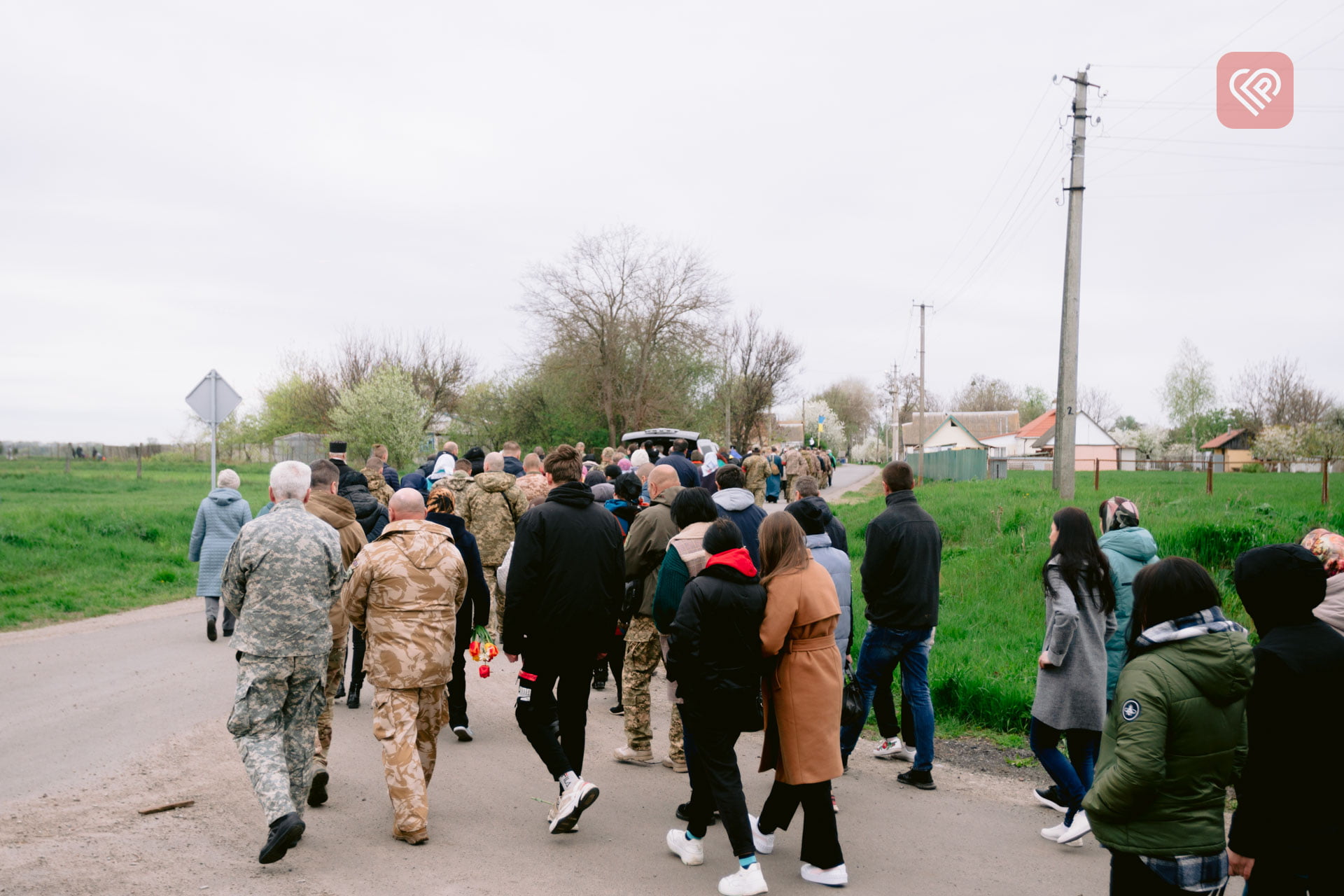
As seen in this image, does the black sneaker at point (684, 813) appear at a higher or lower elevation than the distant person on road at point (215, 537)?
lower

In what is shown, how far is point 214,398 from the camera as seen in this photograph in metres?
14.0

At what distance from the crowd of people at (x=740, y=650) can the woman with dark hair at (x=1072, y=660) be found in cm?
1

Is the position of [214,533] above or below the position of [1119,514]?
below

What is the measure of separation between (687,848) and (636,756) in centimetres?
163

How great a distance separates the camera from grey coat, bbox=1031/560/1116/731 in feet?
15.9

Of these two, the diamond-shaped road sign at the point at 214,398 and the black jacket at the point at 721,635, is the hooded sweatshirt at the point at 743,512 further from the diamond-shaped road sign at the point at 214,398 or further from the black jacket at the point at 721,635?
the diamond-shaped road sign at the point at 214,398

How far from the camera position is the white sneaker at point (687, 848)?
14.9 feet

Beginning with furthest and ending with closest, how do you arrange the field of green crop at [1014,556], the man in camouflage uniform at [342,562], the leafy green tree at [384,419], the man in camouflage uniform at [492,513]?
the leafy green tree at [384,419]
the man in camouflage uniform at [492,513]
the field of green crop at [1014,556]
the man in camouflage uniform at [342,562]

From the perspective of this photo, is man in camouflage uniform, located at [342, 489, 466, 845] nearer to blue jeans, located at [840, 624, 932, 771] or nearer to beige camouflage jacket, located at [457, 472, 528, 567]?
blue jeans, located at [840, 624, 932, 771]

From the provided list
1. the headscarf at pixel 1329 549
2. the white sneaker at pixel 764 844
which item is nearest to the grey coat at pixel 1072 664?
the headscarf at pixel 1329 549

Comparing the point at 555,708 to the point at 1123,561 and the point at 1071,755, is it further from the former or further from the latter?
the point at 1123,561

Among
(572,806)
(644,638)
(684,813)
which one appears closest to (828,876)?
(684,813)

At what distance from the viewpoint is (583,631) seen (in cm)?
509

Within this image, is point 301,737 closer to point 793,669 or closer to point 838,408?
point 793,669
